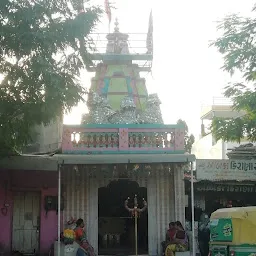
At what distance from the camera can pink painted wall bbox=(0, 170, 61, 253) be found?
1520 cm

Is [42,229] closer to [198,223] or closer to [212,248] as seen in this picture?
[198,223]

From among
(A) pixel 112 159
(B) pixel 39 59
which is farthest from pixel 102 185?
(B) pixel 39 59

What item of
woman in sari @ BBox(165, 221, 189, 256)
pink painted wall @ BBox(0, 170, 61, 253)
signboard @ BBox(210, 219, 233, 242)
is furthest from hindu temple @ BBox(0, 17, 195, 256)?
signboard @ BBox(210, 219, 233, 242)

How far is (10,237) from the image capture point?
1521cm

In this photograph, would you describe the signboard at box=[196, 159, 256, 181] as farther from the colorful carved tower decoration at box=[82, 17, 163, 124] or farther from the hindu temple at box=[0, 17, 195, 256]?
the colorful carved tower decoration at box=[82, 17, 163, 124]

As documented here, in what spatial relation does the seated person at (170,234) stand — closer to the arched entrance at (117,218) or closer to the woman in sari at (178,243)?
the woman in sari at (178,243)

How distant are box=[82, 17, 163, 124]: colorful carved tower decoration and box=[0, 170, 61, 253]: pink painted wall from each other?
8.67 ft

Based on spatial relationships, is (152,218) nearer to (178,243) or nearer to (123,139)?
(178,243)

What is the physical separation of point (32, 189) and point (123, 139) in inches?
131

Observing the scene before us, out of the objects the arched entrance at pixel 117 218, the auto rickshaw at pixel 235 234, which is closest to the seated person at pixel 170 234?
the arched entrance at pixel 117 218

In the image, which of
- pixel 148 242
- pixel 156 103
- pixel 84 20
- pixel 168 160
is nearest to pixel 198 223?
pixel 148 242

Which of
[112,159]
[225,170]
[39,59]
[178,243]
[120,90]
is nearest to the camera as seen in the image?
[39,59]

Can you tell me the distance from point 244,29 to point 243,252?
330 inches

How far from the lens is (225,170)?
16.1m
